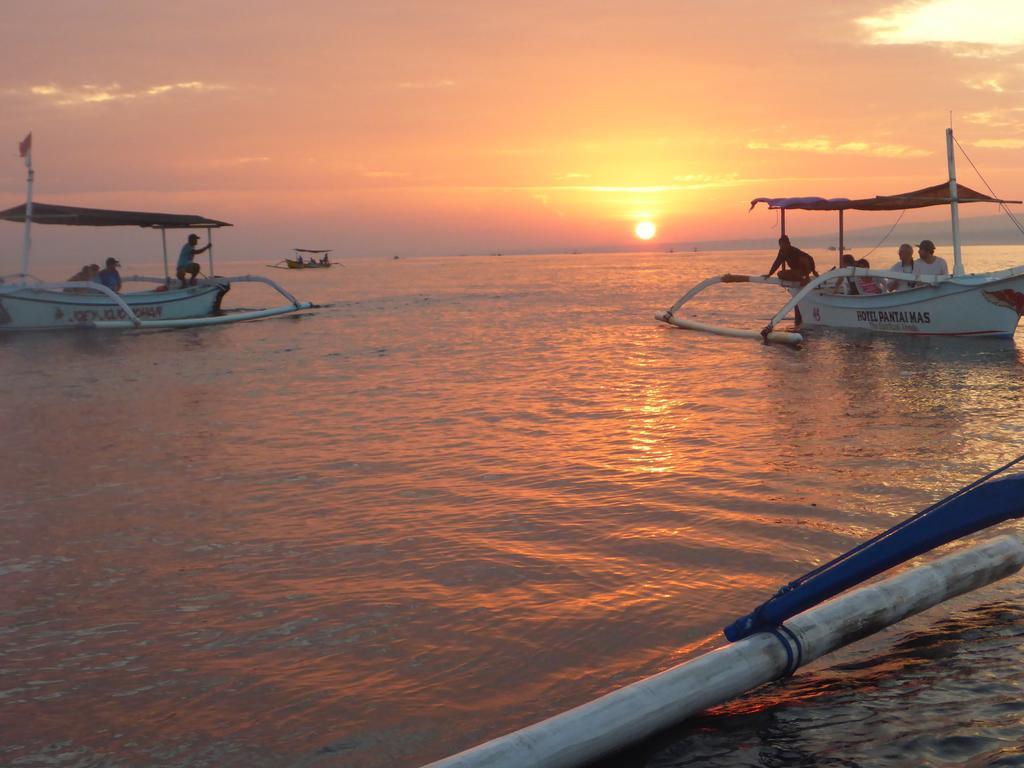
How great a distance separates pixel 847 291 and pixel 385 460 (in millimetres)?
Result: 16570

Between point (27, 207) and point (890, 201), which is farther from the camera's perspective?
point (27, 207)

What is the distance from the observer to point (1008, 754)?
3.61 metres

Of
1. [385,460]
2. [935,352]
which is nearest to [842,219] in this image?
[935,352]

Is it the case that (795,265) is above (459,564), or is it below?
above

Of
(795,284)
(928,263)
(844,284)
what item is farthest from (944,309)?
(795,284)

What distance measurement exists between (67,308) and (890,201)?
24498mm

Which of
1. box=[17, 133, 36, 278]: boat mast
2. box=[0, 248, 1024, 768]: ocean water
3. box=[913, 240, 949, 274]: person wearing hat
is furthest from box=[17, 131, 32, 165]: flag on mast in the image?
box=[913, 240, 949, 274]: person wearing hat

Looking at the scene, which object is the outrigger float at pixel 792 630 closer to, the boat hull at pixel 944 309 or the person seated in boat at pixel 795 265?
the boat hull at pixel 944 309

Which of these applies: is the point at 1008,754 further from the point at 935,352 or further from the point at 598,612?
the point at 935,352

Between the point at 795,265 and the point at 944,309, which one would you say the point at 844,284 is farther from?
the point at 944,309

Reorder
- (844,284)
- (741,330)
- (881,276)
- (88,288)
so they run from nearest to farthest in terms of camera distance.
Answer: (881,276) → (844,284) → (741,330) → (88,288)

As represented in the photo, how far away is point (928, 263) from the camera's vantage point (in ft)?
64.3

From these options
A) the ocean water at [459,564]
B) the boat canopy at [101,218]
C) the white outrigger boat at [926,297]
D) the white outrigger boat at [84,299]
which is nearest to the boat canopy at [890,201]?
the white outrigger boat at [926,297]

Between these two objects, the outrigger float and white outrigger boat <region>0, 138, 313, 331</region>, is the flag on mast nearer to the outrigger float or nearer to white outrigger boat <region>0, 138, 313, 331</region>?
white outrigger boat <region>0, 138, 313, 331</region>
